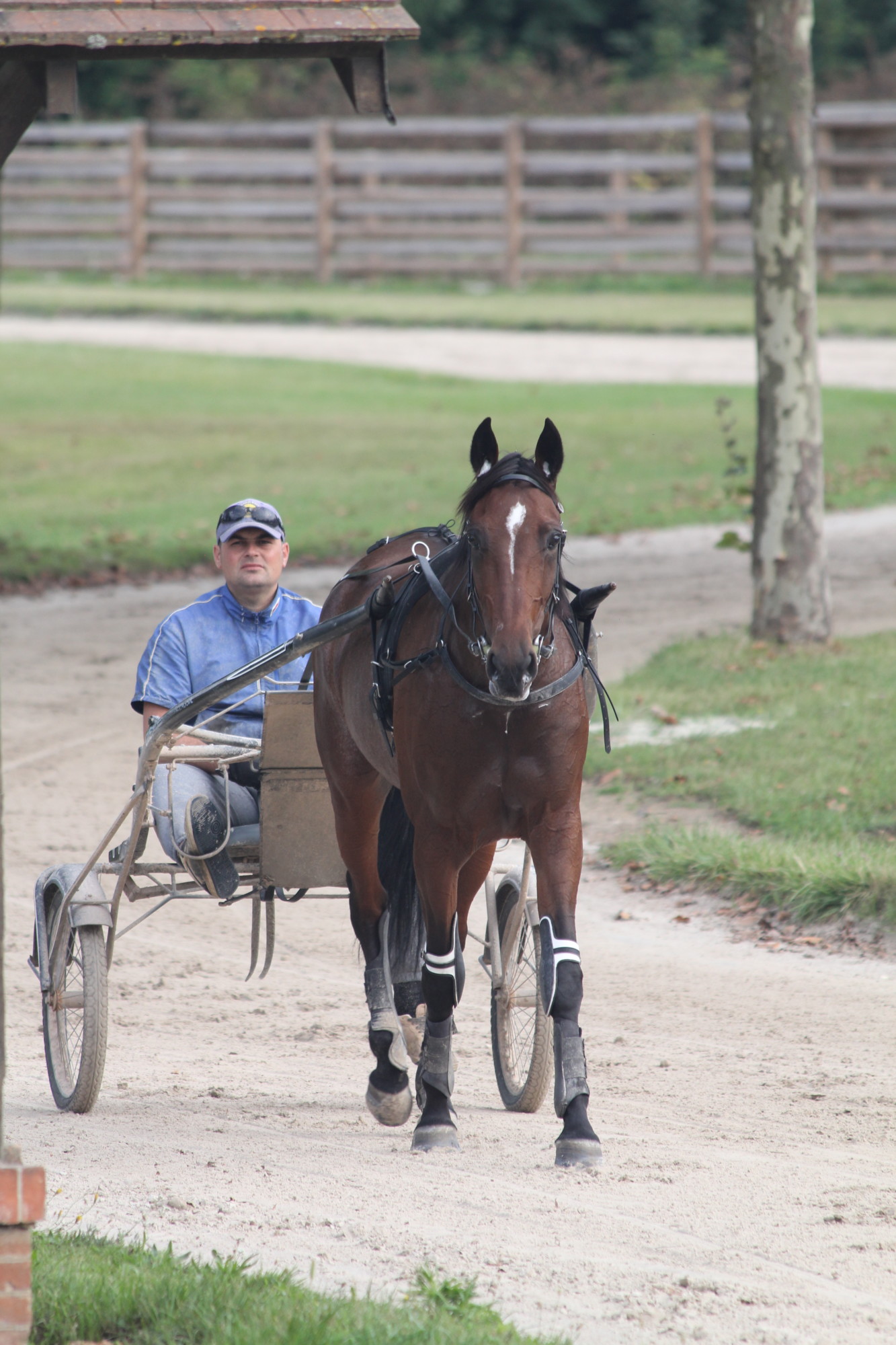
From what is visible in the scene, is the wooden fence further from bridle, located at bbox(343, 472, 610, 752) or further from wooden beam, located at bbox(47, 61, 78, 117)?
bridle, located at bbox(343, 472, 610, 752)

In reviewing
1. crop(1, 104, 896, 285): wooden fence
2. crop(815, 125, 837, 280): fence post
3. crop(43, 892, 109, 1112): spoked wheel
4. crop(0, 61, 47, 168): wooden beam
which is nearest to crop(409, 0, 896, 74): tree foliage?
crop(1, 104, 896, 285): wooden fence

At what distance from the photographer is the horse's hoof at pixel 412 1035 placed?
18.2 feet

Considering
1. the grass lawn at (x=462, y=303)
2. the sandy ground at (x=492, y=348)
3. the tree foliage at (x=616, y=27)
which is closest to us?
the sandy ground at (x=492, y=348)

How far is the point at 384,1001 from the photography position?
218 inches

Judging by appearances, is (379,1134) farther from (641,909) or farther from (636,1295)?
(641,909)

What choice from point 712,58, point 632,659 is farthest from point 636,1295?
point 712,58

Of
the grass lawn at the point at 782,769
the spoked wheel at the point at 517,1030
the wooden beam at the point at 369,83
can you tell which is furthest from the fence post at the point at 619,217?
the spoked wheel at the point at 517,1030

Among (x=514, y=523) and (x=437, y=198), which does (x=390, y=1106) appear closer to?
(x=514, y=523)

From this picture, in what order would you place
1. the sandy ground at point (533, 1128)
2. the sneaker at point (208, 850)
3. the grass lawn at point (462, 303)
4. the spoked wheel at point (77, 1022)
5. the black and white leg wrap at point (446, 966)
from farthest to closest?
the grass lawn at point (462, 303), the sneaker at point (208, 850), the spoked wheel at point (77, 1022), the black and white leg wrap at point (446, 966), the sandy ground at point (533, 1128)

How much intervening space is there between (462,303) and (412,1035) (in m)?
25.5

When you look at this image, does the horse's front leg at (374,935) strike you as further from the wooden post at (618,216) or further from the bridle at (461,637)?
the wooden post at (618,216)

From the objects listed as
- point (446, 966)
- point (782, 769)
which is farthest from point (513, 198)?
point (446, 966)

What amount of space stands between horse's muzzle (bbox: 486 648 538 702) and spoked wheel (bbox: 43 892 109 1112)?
1.87 m

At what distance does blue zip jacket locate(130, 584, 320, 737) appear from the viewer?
598 cm
